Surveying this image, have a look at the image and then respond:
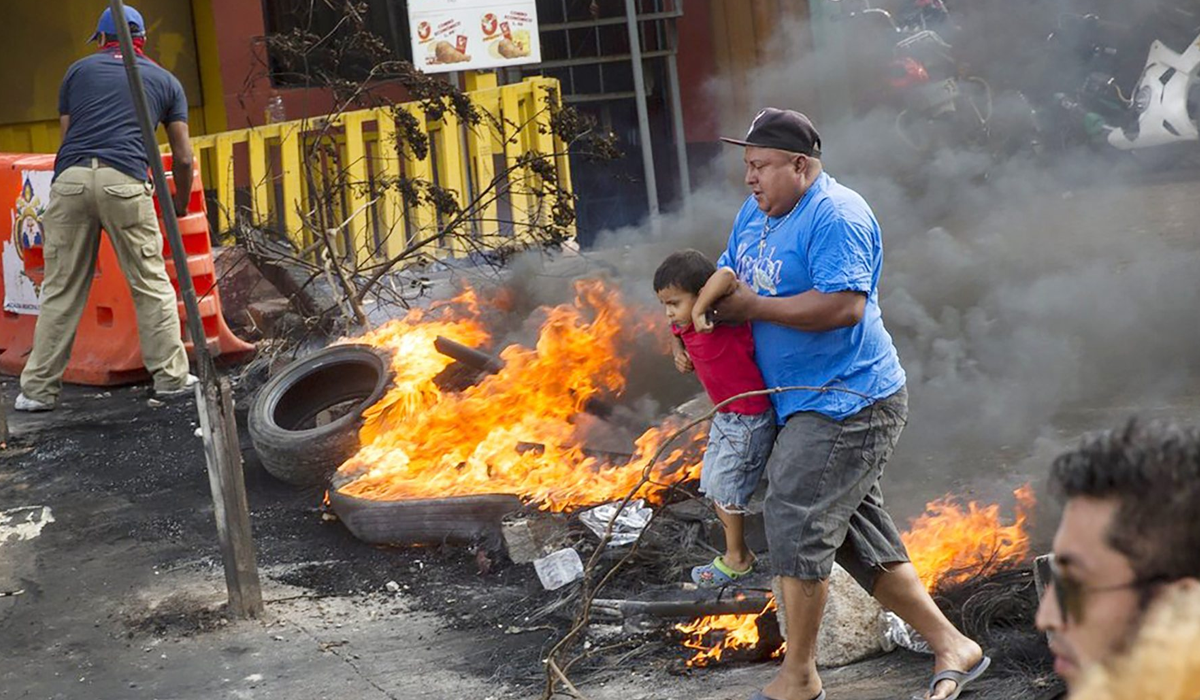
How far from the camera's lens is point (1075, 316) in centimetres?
895

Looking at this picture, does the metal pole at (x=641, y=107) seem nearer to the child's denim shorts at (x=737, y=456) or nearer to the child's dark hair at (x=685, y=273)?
the child's dark hair at (x=685, y=273)

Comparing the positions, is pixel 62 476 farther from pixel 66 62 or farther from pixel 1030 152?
pixel 1030 152

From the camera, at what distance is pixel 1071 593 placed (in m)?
1.77

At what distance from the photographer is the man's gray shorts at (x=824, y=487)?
4.49m

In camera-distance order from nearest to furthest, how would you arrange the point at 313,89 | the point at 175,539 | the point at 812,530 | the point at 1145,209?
the point at 812,530 < the point at 175,539 < the point at 1145,209 < the point at 313,89

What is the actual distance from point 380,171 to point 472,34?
1157 millimetres

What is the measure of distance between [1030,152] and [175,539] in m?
9.35

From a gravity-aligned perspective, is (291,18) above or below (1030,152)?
above

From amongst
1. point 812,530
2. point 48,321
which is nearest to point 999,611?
point 812,530

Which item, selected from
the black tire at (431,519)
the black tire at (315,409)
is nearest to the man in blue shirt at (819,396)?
the black tire at (431,519)

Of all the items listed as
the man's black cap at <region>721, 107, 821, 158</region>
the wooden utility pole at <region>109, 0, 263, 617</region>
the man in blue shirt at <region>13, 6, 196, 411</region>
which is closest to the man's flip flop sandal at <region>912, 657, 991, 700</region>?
the man's black cap at <region>721, 107, 821, 158</region>

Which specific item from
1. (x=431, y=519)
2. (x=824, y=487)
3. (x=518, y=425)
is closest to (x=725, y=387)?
(x=824, y=487)

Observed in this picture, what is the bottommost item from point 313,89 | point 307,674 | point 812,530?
point 307,674

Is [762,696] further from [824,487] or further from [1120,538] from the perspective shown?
[1120,538]
